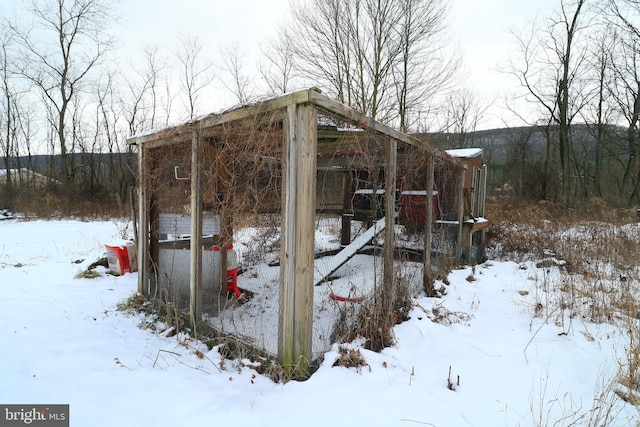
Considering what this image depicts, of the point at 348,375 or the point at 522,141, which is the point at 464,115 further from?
the point at 348,375

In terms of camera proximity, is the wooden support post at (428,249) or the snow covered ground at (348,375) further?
the wooden support post at (428,249)

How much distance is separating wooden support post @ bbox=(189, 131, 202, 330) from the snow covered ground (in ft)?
1.05

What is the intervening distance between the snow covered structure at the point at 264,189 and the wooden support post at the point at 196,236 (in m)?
0.01

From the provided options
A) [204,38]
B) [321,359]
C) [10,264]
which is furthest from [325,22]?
[321,359]

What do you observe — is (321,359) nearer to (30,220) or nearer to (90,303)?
(90,303)

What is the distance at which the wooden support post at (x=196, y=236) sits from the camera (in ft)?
10.7

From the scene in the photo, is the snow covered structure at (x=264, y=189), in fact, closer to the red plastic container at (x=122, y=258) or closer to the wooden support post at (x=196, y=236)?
the wooden support post at (x=196, y=236)

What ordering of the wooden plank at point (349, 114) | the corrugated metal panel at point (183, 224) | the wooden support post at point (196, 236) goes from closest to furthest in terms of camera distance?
the wooden plank at point (349, 114), the wooden support post at point (196, 236), the corrugated metal panel at point (183, 224)

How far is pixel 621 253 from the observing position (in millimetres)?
6273

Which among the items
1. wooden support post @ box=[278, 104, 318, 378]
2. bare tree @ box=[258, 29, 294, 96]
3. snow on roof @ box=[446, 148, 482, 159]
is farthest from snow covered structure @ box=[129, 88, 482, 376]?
bare tree @ box=[258, 29, 294, 96]

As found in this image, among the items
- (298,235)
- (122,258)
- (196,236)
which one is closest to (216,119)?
(196,236)

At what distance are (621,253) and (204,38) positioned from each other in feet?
67.2

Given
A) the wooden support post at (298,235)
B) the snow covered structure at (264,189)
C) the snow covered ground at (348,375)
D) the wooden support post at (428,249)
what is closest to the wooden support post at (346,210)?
the snow covered structure at (264,189)

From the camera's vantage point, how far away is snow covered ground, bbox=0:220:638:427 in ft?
6.82
